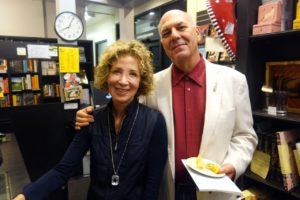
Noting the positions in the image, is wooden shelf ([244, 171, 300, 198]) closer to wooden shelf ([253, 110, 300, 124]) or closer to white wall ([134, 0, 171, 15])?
wooden shelf ([253, 110, 300, 124])

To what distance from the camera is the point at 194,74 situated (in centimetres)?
133

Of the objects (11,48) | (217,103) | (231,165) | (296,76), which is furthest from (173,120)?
(11,48)

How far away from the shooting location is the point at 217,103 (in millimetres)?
1269

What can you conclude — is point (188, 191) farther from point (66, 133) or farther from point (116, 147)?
point (66, 133)

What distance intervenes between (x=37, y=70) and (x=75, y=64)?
2.35 m

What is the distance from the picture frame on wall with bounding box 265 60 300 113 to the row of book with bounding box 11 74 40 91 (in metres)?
4.64

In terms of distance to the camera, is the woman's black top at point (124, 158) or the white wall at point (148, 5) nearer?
the woman's black top at point (124, 158)

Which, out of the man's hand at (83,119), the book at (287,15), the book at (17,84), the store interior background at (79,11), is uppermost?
the store interior background at (79,11)

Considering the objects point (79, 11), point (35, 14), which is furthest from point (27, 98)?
point (79, 11)

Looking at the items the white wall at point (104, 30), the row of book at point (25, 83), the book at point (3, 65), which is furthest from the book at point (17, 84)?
the white wall at point (104, 30)

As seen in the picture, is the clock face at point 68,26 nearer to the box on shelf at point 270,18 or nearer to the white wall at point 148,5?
the box on shelf at point 270,18

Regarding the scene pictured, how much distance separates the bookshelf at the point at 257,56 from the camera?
72.7 inches

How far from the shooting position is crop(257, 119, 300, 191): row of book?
5.50 ft

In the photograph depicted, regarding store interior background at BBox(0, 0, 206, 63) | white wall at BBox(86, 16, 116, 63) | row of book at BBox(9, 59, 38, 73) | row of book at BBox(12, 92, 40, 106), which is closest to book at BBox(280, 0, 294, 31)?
store interior background at BBox(0, 0, 206, 63)
